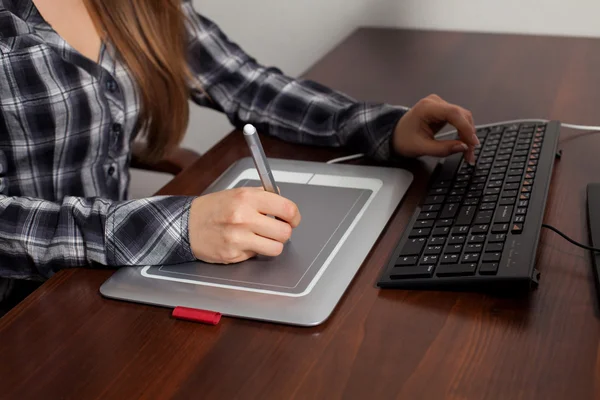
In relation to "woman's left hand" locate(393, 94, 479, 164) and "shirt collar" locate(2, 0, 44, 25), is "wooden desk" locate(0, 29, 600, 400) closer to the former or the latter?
"woman's left hand" locate(393, 94, 479, 164)

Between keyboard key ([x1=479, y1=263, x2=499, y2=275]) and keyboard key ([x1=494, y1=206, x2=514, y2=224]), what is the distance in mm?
82

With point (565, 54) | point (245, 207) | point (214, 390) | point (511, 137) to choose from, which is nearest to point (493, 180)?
point (511, 137)

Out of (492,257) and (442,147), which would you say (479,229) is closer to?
(492,257)

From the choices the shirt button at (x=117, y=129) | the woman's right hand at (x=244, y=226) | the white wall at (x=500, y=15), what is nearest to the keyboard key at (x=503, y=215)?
the woman's right hand at (x=244, y=226)

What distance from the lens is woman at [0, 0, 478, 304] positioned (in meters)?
0.79

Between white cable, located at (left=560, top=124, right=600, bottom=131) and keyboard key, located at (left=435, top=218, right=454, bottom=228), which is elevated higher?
white cable, located at (left=560, top=124, right=600, bottom=131)

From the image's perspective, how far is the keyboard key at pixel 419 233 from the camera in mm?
771

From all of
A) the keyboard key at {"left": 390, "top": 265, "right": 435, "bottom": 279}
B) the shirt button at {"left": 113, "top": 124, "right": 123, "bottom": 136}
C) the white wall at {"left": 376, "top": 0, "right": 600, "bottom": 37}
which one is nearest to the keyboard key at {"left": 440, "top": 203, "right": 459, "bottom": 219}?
the keyboard key at {"left": 390, "top": 265, "right": 435, "bottom": 279}

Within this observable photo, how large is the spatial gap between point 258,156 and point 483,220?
0.79 feet

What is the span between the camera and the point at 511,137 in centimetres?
96

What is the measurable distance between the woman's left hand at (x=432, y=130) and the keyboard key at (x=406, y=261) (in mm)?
224

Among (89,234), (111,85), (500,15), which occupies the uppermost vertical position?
(500,15)

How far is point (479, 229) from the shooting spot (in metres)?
0.75

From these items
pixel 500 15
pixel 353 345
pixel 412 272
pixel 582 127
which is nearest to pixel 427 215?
pixel 412 272
